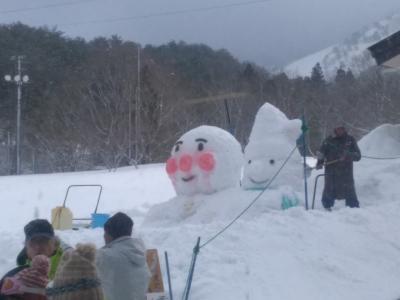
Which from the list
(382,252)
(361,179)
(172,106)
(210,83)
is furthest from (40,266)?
(210,83)

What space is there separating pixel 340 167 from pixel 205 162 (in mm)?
2414

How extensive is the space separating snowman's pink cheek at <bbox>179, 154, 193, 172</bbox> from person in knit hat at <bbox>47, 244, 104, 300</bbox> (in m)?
7.87

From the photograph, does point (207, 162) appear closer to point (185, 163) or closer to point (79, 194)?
point (185, 163)

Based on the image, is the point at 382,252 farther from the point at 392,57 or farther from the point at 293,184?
the point at 392,57

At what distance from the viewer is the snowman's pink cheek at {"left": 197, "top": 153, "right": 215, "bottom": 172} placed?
11258 millimetres

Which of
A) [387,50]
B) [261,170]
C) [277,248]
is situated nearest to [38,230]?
[277,248]

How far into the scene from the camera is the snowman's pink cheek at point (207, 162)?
1126 cm

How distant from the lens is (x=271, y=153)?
11.5 metres

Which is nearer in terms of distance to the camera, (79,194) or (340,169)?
(340,169)

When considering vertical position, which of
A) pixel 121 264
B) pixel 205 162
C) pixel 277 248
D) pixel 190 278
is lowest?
pixel 190 278

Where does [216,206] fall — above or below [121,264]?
below

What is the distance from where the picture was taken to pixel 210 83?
36.8 meters

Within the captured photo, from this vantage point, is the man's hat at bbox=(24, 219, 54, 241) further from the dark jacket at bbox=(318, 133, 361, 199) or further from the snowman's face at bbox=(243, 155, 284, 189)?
the snowman's face at bbox=(243, 155, 284, 189)

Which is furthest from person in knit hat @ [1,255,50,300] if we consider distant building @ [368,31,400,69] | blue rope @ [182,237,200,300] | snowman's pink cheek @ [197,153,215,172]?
distant building @ [368,31,400,69]
